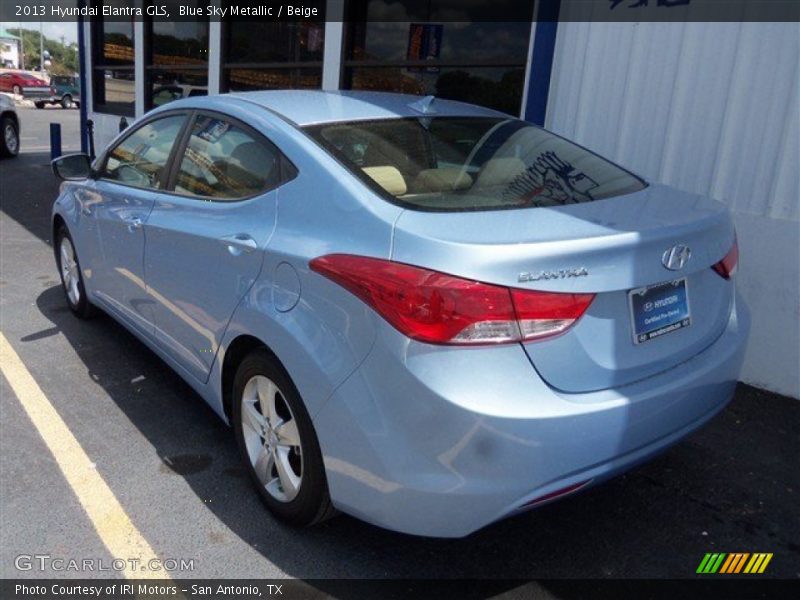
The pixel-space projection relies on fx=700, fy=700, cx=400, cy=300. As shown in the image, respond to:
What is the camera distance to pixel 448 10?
22.1 feet

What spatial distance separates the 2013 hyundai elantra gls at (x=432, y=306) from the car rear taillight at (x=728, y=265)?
0.02 metres

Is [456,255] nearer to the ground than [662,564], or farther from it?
farther from it

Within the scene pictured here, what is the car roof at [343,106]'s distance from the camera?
2.85m

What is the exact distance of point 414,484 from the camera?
2062 millimetres

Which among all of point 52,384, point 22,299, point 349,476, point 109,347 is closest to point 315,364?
point 349,476

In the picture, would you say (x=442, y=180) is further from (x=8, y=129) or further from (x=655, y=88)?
(x=8, y=129)

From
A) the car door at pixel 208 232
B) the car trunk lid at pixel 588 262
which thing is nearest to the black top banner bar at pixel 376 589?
the car trunk lid at pixel 588 262

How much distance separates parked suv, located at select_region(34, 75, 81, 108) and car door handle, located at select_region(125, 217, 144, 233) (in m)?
38.3

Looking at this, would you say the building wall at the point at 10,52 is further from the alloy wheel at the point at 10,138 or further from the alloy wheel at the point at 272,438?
the alloy wheel at the point at 272,438

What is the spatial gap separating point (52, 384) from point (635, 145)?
393 cm

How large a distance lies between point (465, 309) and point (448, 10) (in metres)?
5.55

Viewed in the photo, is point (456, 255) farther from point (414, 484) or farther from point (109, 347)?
point (109, 347)

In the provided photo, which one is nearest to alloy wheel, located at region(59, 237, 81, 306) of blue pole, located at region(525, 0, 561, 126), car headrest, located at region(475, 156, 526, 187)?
car headrest, located at region(475, 156, 526, 187)

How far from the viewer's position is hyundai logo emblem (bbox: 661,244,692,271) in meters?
2.23
